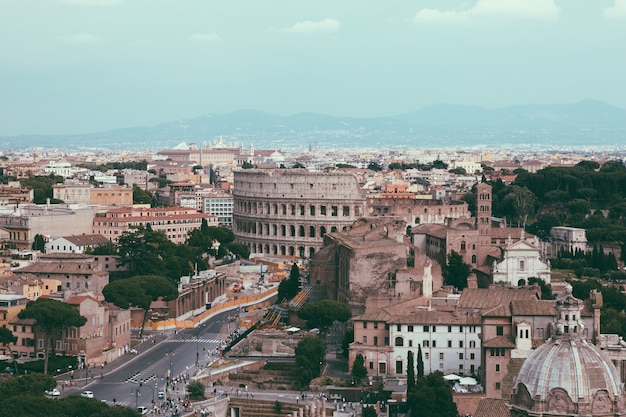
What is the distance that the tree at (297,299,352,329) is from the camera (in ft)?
194

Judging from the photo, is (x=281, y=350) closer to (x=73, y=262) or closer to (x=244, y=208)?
(x=73, y=262)

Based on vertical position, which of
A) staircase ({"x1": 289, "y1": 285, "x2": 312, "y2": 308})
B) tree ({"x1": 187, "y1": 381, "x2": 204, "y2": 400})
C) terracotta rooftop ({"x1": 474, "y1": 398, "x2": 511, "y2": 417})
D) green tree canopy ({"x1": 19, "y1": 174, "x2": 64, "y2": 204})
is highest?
green tree canopy ({"x1": 19, "y1": 174, "x2": 64, "y2": 204})

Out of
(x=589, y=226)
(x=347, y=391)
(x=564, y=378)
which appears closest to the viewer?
(x=564, y=378)

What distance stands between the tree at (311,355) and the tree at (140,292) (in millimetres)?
12487

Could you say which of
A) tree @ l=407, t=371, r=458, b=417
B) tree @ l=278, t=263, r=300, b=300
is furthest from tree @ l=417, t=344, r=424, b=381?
tree @ l=278, t=263, r=300, b=300

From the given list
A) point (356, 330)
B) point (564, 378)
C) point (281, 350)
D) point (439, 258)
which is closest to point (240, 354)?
point (281, 350)

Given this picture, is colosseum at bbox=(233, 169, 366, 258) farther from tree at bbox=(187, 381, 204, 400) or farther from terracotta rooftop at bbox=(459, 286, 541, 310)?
tree at bbox=(187, 381, 204, 400)

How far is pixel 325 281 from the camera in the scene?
68.2m

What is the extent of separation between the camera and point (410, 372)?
49.8 m

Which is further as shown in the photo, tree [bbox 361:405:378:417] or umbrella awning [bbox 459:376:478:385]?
umbrella awning [bbox 459:376:478:385]

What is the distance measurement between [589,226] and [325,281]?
2507 cm

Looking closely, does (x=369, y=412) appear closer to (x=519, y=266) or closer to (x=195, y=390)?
(x=195, y=390)

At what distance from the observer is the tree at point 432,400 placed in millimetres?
46188

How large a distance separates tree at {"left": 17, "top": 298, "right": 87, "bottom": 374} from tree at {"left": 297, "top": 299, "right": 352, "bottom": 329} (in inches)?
347
